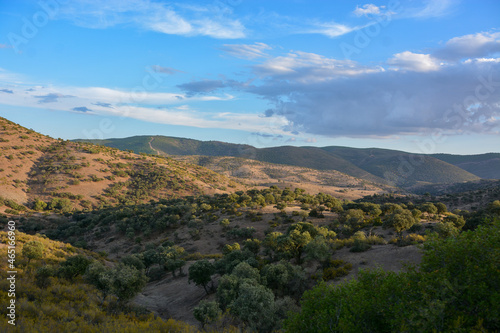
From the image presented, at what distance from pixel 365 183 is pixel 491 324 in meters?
186

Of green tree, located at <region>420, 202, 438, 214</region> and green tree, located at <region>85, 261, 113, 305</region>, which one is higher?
green tree, located at <region>420, 202, 438, 214</region>

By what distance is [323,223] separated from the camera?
169 feet

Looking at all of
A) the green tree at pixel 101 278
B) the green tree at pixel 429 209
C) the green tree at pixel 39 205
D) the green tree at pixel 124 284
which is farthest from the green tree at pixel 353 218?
the green tree at pixel 39 205

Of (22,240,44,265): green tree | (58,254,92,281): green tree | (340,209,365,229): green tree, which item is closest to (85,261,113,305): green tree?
(58,254,92,281): green tree

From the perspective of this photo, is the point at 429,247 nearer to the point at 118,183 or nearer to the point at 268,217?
the point at 268,217

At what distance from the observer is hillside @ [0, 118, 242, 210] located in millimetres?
85125

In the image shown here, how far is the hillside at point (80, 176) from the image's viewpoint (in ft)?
279

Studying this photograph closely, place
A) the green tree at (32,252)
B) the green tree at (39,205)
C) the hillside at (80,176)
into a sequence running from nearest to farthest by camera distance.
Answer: the green tree at (32,252)
the green tree at (39,205)
the hillside at (80,176)

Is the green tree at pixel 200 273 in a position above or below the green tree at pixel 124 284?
below

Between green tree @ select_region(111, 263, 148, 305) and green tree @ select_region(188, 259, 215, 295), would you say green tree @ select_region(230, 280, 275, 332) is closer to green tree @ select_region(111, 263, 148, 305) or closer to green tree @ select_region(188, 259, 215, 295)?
green tree @ select_region(111, 263, 148, 305)

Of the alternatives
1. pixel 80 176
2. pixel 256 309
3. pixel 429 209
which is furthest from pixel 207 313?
pixel 80 176

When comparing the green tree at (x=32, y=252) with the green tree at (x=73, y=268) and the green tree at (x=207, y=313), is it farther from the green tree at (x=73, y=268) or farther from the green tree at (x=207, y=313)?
the green tree at (x=207, y=313)

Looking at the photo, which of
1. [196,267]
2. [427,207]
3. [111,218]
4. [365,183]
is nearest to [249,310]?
[196,267]

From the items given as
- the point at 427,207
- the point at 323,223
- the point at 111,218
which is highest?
the point at 427,207
